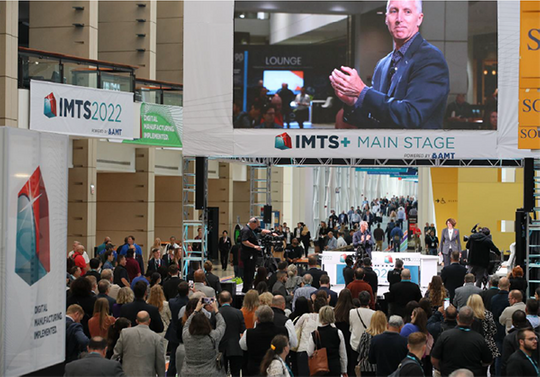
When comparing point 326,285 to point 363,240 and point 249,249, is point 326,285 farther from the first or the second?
point 363,240

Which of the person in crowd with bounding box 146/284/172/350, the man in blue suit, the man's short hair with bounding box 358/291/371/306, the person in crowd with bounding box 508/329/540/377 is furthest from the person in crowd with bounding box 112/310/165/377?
the man in blue suit

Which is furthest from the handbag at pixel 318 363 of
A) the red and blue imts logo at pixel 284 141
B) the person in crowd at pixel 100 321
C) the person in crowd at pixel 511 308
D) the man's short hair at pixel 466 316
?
the red and blue imts logo at pixel 284 141

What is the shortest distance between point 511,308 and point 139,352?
466cm

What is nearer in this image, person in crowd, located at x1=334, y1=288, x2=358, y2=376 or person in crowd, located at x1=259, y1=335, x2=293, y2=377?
person in crowd, located at x1=259, y1=335, x2=293, y2=377

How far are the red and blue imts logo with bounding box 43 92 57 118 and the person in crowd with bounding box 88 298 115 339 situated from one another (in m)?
11.4

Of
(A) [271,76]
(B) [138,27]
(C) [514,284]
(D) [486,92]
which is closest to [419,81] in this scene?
(D) [486,92]

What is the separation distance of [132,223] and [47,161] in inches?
841

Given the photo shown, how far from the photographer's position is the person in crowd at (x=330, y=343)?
8562 mm

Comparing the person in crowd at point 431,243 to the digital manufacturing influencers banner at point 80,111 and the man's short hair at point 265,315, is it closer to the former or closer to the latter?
the digital manufacturing influencers banner at point 80,111

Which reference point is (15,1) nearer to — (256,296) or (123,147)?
(123,147)

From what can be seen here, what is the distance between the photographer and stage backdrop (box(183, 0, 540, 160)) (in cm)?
1753

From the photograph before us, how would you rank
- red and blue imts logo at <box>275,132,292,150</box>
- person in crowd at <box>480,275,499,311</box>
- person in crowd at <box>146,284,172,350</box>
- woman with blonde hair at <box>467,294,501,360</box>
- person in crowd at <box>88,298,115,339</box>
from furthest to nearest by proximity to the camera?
red and blue imts logo at <box>275,132,292,150</box> → person in crowd at <box>480,275,499,311</box> → person in crowd at <box>146,284,172,350</box> → woman with blonde hair at <box>467,294,501,360</box> → person in crowd at <box>88,298,115,339</box>

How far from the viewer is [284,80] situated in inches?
704

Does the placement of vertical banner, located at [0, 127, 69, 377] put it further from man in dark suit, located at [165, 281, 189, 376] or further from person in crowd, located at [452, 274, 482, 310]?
person in crowd, located at [452, 274, 482, 310]
